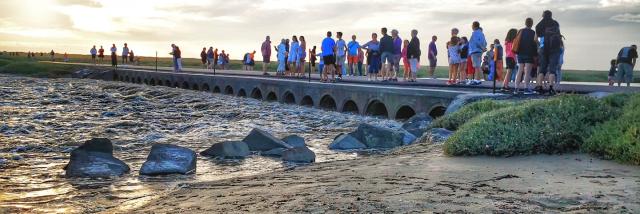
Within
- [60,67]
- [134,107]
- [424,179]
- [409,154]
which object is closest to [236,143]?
[409,154]

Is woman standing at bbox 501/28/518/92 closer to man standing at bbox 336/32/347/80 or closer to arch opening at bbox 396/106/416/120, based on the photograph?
arch opening at bbox 396/106/416/120

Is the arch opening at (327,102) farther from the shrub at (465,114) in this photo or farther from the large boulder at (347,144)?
the large boulder at (347,144)

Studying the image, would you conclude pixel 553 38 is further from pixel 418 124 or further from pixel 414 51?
pixel 414 51

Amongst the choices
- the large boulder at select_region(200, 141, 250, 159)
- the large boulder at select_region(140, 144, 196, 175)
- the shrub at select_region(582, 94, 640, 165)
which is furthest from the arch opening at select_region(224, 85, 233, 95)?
the shrub at select_region(582, 94, 640, 165)

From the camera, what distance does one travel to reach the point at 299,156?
10945mm

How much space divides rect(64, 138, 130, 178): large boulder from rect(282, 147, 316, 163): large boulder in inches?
108

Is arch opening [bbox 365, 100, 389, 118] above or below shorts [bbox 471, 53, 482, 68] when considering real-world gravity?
below

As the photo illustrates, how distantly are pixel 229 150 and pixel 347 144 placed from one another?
2.54 m

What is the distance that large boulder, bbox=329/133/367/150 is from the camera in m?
12.6

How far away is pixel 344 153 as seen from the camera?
12.0 meters

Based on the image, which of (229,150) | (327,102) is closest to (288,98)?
(327,102)

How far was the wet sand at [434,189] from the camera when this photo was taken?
5672 millimetres

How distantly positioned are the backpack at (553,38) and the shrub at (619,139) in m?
5.95

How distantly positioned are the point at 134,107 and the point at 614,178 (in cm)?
2045
